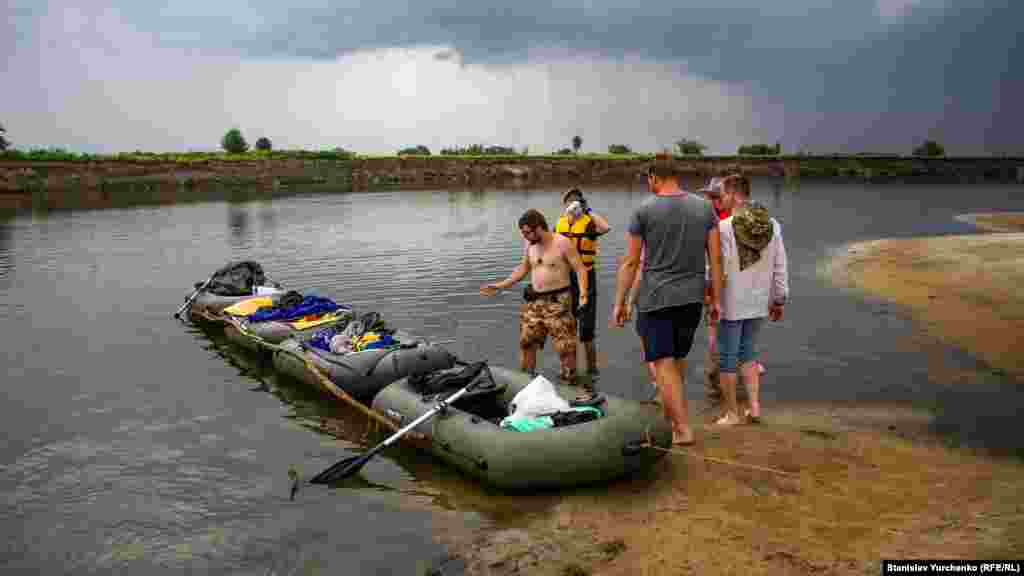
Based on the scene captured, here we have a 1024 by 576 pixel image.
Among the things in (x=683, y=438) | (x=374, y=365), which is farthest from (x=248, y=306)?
(x=683, y=438)

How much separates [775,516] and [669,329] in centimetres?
169

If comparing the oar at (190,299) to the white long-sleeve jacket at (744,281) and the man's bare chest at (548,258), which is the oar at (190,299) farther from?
A: the white long-sleeve jacket at (744,281)

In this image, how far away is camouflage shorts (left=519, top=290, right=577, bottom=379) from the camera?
8344 mm

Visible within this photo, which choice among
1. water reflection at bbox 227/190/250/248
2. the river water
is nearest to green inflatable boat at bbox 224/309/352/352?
the river water

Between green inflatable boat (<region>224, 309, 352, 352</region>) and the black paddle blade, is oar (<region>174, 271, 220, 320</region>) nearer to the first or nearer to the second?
green inflatable boat (<region>224, 309, 352, 352</region>)

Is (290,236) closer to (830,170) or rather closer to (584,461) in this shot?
(584,461)

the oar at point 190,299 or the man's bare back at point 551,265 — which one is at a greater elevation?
the man's bare back at point 551,265

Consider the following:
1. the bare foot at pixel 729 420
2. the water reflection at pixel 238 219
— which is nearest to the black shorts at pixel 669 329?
the bare foot at pixel 729 420

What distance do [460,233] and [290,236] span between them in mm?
6248

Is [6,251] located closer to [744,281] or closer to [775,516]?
[744,281]

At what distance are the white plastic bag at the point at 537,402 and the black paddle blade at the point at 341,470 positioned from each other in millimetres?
1440

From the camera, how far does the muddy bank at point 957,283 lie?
35.2 feet

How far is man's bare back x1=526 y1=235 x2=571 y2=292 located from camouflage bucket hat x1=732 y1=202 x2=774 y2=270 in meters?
2.04

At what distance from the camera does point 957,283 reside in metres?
14.8
